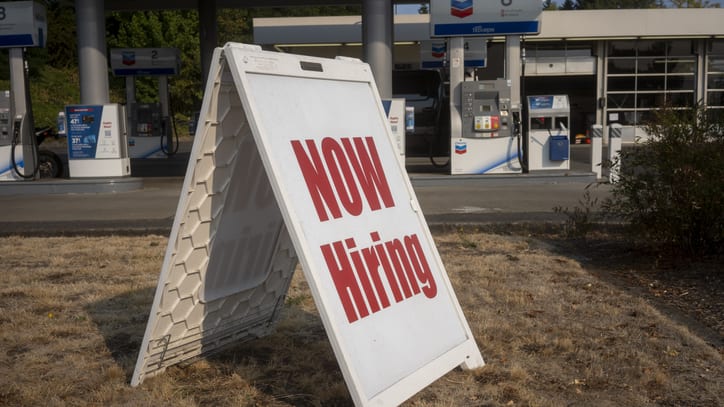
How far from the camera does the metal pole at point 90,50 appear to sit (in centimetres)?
1686

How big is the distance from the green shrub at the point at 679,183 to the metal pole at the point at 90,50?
39.3 feet

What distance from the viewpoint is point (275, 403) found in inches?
172

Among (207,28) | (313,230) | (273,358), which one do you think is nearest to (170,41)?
(207,28)

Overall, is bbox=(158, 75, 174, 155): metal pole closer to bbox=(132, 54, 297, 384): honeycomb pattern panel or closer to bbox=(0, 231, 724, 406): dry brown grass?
bbox=(0, 231, 724, 406): dry brown grass

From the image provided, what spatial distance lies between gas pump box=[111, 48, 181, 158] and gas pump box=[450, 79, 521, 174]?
38.0 ft

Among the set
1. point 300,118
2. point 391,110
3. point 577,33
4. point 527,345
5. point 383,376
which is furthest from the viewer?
point 577,33

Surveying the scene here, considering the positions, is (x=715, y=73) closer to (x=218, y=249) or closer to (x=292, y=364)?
(x=292, y=364)

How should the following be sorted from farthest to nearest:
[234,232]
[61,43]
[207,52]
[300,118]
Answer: [61,43]
[207,52]
[234,232]
[300,118]

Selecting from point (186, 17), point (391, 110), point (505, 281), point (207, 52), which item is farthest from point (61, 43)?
point (505, 281)

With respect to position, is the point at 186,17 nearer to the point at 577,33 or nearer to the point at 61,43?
the point at 61,43

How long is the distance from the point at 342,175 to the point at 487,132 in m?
12.7

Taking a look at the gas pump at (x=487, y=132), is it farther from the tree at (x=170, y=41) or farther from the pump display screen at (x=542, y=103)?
the tree at (x=170, y=41)

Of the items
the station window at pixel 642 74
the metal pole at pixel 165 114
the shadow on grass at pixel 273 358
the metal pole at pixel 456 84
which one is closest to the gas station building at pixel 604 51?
the station window at pixel 642 74

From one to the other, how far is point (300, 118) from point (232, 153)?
1.75 feet
